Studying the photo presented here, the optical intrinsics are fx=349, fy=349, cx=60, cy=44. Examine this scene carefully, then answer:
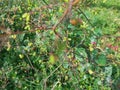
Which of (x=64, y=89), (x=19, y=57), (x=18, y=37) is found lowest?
(x=64, y=89)

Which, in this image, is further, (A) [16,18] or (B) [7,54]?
→ (A) [16,18]

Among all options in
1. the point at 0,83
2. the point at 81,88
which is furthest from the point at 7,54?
the point at 81,88

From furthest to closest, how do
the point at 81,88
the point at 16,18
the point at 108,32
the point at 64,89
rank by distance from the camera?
the point at 108,32, the point at 16,18, the point at 64,89, the point at 81,88

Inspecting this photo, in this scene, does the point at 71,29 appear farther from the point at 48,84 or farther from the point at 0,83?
the point at 0,83

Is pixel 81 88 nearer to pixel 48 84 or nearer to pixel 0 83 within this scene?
pixel 48 84

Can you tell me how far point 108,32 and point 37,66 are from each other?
1.66m

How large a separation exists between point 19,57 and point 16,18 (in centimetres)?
46

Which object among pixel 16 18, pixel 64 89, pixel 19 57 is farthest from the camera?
pixel 16 18

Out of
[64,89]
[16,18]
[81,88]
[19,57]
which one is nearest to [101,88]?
[81,88]

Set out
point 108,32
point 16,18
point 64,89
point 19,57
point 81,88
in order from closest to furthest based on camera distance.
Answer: point 81,88 < point 64,89 < point 19,57 < point 16,18 < point 108,32

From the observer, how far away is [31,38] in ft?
10.3

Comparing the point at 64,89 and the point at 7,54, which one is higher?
the point at 7,54

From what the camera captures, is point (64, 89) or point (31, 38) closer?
point (64, 89)

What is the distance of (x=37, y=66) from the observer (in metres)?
3.00
